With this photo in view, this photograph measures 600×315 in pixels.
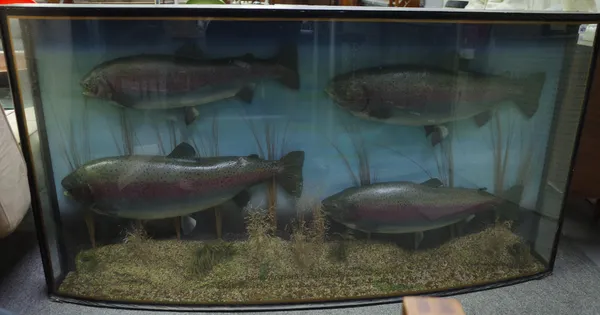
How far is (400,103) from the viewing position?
1.41 m

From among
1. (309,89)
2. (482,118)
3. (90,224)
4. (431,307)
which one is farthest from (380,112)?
(90,224)

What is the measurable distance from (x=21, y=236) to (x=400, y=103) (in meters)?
1.57

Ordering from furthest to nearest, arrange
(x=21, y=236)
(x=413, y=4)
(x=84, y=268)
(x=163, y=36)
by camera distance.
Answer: (x=413, y=4) → (x=21, y=236) → (x=84, y=268) → (x=163, y=36)

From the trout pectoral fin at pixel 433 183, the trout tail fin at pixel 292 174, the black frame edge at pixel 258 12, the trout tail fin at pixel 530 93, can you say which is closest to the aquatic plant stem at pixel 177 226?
the trout tail fin at pixel 292 174

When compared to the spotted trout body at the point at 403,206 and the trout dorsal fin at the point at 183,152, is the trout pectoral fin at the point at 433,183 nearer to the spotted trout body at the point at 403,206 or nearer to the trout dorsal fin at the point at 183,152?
the spotted trout body at the point at 403,206

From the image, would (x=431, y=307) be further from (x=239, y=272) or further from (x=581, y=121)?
(x=581, y=121)

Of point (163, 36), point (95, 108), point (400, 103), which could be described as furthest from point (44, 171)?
point (400, 103)

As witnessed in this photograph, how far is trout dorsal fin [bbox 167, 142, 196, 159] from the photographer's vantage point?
1.39 metres

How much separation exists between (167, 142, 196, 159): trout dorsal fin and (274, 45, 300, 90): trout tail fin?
0.33 m

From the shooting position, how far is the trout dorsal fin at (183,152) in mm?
1391

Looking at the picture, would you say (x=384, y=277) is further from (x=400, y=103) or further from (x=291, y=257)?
(x=400, y=103)

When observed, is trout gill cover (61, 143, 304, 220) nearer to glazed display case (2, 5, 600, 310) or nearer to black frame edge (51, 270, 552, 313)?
glazed display case (2, 5, 600, 310)

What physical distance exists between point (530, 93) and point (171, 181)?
3.71ft

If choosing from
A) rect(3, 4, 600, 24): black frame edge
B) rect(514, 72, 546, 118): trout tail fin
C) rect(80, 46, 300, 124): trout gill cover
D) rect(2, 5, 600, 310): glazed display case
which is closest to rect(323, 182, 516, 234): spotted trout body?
rect(2, 5, 600, 310): glazed display case
